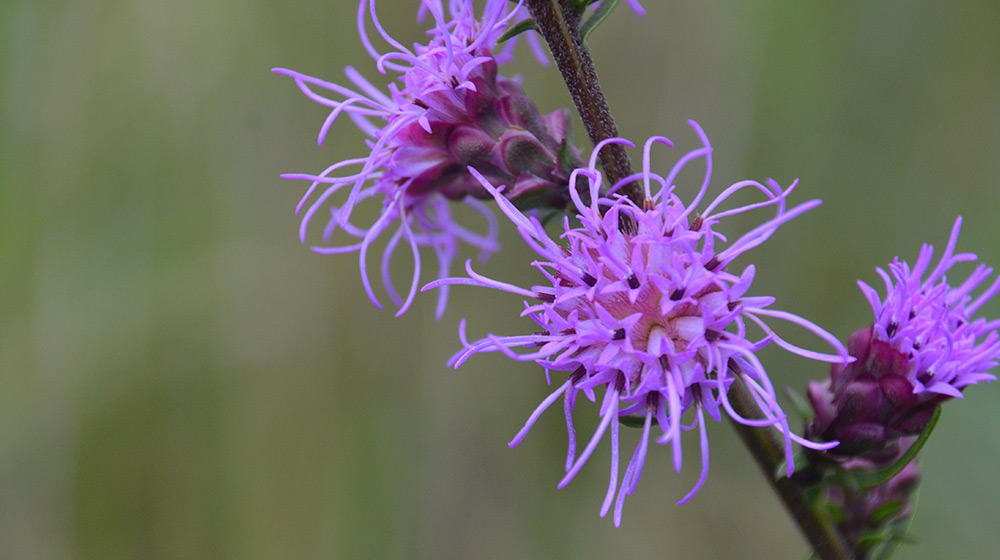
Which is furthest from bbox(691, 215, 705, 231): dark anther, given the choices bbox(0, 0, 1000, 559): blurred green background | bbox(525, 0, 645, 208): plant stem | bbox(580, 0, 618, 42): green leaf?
bbox(0, 0, 1000, 559): blurred green background

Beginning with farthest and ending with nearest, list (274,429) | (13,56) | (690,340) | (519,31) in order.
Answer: (274,429) → (13,56) → (519,31) → (690,340)

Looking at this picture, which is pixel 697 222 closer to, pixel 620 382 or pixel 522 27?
pixel 620 382

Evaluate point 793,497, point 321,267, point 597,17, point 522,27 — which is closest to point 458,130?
point 522,27

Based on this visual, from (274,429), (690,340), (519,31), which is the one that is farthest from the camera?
(274,429)

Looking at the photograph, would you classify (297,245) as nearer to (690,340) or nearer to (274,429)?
(274,429)

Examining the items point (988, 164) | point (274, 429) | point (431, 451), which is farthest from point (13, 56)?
point (988, 164)
